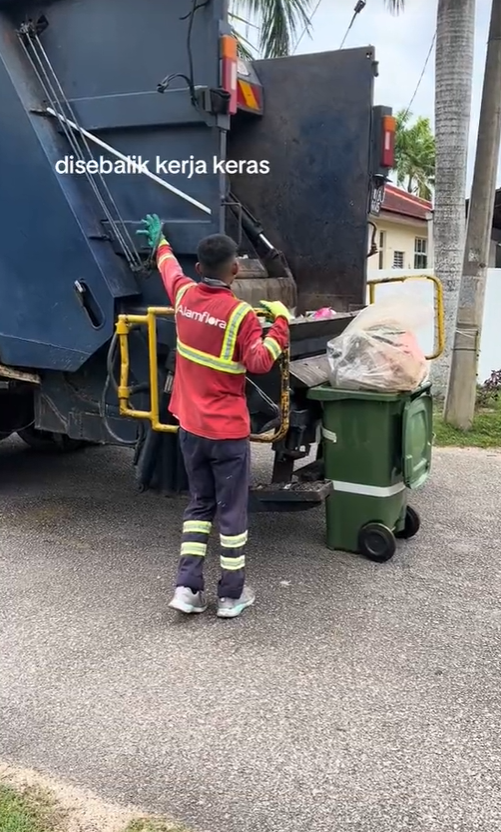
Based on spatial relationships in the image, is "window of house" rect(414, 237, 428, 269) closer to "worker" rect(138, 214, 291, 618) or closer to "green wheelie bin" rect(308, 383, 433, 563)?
"green wheelie bin" rect(308, 383, 433, 563)

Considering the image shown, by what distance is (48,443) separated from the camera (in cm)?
621

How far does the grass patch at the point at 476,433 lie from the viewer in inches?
270

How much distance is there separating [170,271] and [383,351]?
1.09 m

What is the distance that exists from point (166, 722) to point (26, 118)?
2945 mm

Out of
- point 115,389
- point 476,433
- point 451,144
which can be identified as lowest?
point 476,433

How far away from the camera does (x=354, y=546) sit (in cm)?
421

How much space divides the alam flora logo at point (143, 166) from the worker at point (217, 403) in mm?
517

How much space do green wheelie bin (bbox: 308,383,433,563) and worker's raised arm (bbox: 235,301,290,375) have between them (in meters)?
0.68

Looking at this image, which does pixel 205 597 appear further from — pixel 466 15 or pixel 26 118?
pixel 466 15

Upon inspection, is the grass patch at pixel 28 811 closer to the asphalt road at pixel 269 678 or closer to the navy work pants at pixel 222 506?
the asphalt road at pixel 269 678

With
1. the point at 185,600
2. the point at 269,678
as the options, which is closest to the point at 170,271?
the point at 185,600

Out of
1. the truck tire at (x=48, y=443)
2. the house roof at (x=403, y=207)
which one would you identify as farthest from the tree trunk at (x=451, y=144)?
the house roof at (x=403, y=207)

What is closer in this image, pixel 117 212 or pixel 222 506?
pixel 222 506

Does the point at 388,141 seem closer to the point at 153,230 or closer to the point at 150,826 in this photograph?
the point at 153,230
